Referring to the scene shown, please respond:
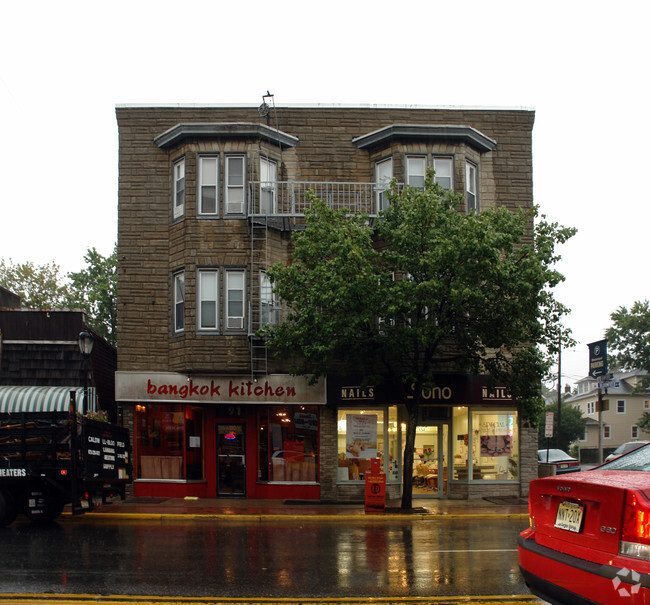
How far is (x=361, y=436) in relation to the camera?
19844mm

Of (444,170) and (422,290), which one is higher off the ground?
(444,170)

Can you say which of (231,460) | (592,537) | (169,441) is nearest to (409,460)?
(231,460)

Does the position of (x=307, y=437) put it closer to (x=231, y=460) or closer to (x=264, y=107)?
(x=231, y=460)

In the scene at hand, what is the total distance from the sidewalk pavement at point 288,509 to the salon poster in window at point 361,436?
1.45 m

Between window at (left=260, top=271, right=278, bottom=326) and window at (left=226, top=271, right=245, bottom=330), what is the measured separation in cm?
56

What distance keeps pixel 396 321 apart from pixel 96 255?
29.1 metres

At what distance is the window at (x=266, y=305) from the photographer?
1978 centimetres

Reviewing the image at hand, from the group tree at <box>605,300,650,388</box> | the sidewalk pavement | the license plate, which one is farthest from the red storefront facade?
tree at <box>605,300,650,388</box>

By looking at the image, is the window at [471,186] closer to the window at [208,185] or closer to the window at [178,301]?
the window at [208,185]

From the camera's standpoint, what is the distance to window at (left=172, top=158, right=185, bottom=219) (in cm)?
2030

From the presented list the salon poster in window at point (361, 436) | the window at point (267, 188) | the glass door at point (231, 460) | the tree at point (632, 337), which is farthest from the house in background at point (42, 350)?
the tree at point (632, 337)

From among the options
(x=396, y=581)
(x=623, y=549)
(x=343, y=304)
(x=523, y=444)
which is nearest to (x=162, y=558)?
(x=396, y=581)

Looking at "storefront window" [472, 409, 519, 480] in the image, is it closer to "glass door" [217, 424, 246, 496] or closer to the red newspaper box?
the red newspaper box

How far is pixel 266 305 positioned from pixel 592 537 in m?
15.2
